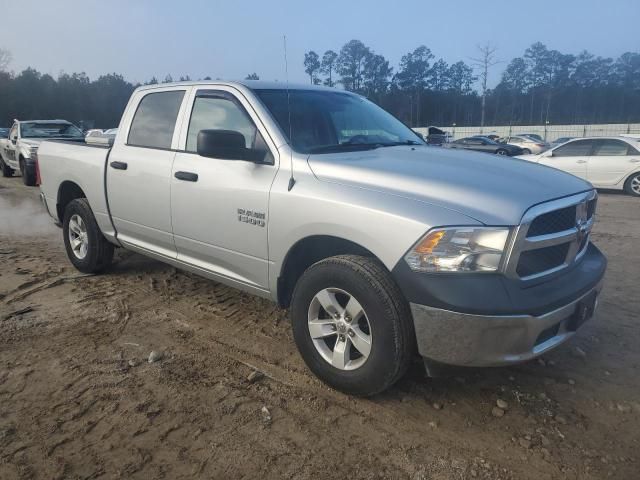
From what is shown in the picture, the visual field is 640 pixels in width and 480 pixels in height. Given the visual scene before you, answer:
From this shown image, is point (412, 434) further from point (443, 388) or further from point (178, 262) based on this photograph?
point (178, 262)

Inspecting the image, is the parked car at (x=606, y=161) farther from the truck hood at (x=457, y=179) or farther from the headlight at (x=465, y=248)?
the headlight at (x=465, y=248)

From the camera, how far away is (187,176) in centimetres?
385

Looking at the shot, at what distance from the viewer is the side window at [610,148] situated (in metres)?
12.8

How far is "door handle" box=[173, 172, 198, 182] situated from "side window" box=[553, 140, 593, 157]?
491 inches

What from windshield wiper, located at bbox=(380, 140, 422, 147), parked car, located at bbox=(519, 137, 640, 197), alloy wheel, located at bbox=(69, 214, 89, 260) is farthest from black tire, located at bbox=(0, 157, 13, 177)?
parked car, located at bbox=(519, 137, 640, 197)

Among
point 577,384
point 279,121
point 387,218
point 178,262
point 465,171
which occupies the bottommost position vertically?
point 577,384

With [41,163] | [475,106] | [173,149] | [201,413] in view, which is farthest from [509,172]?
[475,106]

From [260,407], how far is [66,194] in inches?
156

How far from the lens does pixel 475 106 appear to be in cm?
7312

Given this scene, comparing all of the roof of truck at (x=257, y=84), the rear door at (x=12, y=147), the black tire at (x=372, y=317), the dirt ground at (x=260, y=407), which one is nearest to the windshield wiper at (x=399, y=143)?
the roof of truck at (x=257, y=84)

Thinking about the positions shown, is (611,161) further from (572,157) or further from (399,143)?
(399,143)

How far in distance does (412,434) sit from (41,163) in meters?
5.20

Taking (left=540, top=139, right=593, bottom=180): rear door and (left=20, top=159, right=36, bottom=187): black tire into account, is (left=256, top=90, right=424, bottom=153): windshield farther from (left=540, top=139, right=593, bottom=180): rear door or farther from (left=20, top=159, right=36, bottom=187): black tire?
(left=20, top=159, right=36, bottom=187): black tire

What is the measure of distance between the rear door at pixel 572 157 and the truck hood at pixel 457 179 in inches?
438
